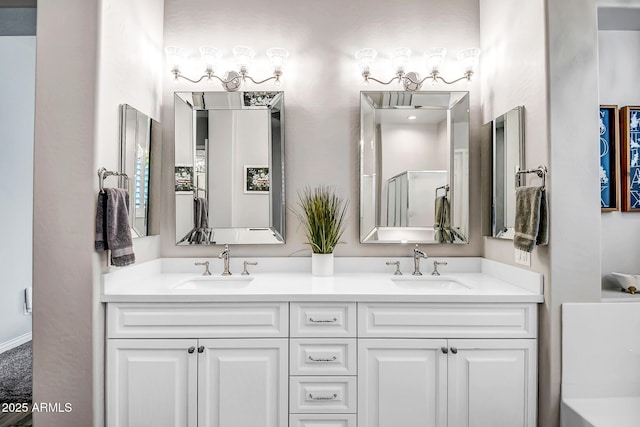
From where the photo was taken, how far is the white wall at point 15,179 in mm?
3072

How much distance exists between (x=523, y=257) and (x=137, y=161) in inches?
81.4

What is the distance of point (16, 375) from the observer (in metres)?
2.57

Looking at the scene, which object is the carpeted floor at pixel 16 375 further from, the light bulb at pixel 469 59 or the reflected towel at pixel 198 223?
the light bulb at pixel 469 59

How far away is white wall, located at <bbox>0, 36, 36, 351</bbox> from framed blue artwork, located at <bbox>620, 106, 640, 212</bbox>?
13.5 ft

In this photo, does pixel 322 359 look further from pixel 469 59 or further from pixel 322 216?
pixel 469 59

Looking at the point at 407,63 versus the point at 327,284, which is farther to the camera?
the point at 407,63

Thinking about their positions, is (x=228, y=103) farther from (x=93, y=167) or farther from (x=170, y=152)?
(x=93, y=167)

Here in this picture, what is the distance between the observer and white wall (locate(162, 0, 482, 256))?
7.71 ft

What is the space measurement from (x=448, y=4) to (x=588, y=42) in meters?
0.98

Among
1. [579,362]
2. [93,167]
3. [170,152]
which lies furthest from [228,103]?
[579,362]

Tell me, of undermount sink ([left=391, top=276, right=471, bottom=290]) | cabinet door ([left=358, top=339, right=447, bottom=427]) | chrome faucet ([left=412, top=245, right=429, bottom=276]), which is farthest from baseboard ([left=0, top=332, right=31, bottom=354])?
chrome faucet ([left=412, top=245, right=429, bottom=276])

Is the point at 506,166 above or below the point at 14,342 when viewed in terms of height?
above

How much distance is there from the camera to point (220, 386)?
1.72 meters

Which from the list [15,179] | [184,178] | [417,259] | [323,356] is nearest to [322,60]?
[184,178]
